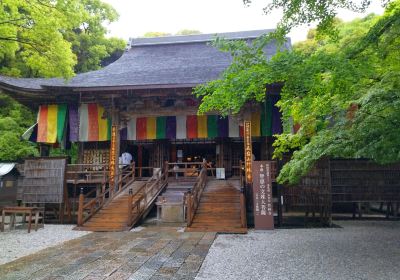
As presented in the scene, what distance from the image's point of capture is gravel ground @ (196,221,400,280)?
17.1 ft

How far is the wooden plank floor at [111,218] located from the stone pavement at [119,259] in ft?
4.11

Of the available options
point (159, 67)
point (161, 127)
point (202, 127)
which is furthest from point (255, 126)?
point (159, 67)

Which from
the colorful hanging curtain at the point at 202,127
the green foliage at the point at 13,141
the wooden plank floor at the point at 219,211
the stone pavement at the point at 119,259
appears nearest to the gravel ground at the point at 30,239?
the stone pavement at the point at 119,259

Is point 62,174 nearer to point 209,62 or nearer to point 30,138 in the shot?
point 30,138

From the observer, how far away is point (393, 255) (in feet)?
21.1

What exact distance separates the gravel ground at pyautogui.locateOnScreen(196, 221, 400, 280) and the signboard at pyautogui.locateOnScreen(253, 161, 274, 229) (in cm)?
47

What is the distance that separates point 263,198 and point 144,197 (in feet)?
14.7

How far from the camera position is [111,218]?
10.6 m

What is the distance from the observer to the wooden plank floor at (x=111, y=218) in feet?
32.7

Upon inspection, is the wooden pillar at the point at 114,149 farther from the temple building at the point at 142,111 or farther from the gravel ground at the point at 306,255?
the gravel ground at the point at 306,255

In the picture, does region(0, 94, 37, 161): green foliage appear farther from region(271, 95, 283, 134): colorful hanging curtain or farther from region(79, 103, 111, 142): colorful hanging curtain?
region(271, 95, 283, 134): colorful hanging curtain

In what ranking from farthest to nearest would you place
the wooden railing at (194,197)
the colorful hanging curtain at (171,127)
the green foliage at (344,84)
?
the colorful hanging curtain at (171,127) < the wooden railing at (194,197) < the green foliage at (344,84)

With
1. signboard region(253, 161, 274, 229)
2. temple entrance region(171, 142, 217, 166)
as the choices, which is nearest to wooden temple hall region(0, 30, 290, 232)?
temple entrance region(171, 142, 217, 166)

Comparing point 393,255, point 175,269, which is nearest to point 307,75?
point 175,269
